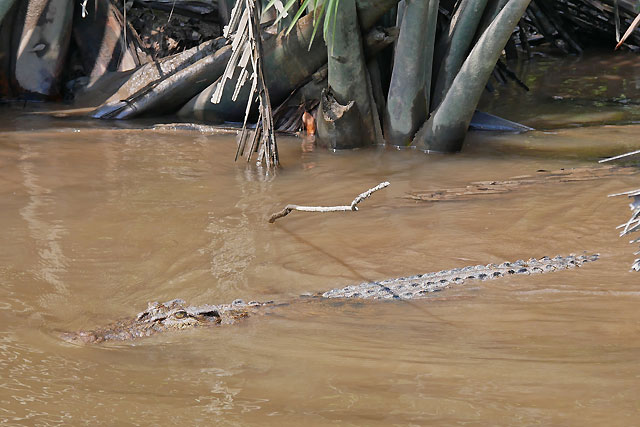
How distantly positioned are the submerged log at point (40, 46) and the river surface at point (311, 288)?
1838mm

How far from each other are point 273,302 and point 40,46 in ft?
16.9

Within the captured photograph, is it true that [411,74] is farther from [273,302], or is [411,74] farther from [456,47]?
[273,302]

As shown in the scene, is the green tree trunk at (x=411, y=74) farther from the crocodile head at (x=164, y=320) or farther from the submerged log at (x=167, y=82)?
the crocodile head at (x=164, y=320)

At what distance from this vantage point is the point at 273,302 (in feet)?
9.97

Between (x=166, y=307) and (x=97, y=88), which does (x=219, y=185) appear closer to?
(x=166, y=307)

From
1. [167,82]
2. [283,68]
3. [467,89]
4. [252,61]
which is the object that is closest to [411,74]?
[467,89]

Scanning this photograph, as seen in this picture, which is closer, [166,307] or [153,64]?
[166,307]

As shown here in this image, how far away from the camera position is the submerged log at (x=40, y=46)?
7199 millimetres

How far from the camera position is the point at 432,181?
15.8 feet

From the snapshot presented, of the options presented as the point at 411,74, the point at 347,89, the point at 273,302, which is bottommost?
the point at 273,302

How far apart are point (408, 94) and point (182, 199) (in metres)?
1.94

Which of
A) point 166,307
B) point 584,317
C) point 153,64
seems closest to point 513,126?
point 153,64

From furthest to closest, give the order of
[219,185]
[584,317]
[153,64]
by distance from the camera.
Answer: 1. [153,64]
2. [219,185]
3. [584,317]

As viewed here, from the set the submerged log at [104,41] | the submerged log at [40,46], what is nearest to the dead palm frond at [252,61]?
the submerged log at [104,41]
